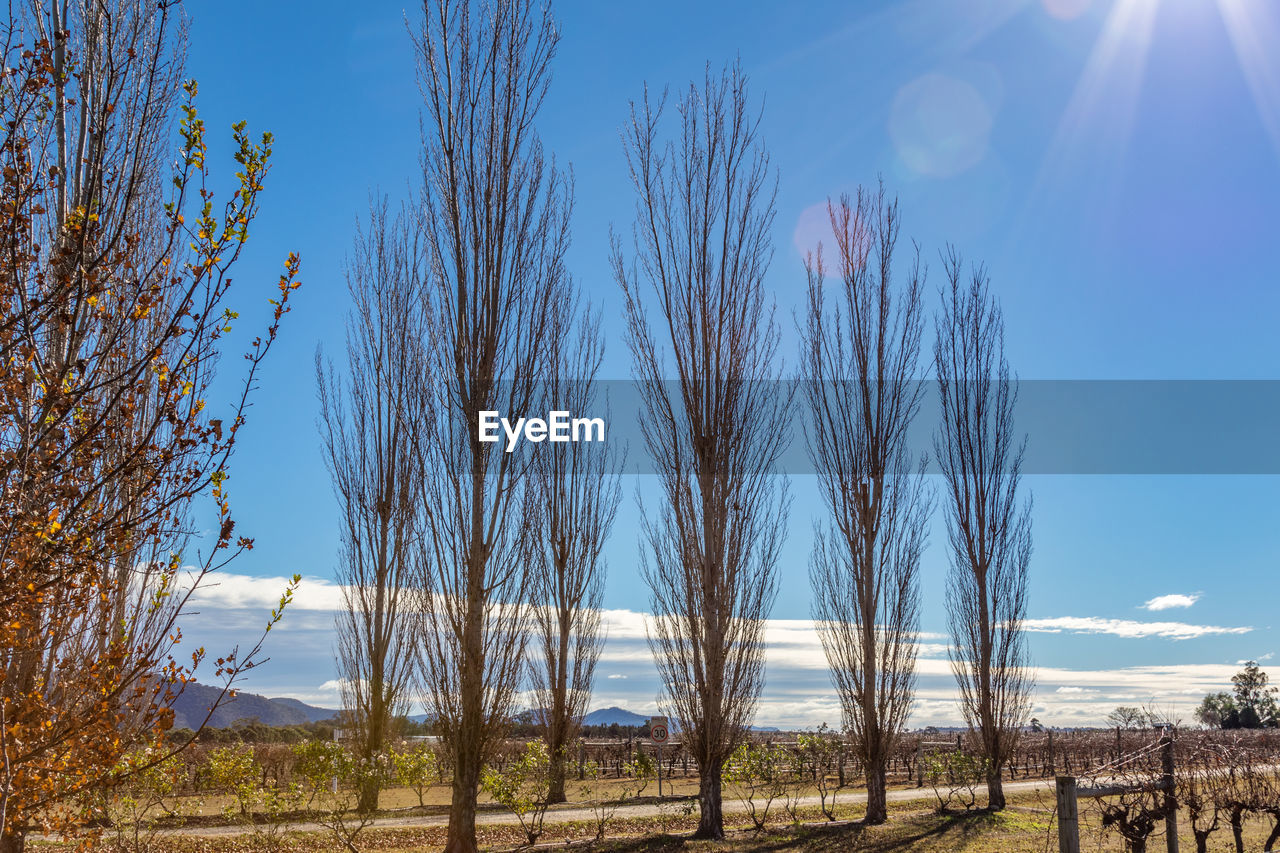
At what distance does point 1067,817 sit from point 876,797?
29.0 ft

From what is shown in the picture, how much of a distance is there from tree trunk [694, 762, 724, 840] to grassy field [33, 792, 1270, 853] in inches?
9.7

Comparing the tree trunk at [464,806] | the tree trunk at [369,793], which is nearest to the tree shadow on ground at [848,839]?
the tree trunk at [464,806]

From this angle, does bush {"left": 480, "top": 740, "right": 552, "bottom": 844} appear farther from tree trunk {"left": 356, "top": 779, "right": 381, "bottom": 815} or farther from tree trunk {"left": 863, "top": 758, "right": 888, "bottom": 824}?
tree trunk {"left": 863, "top": 758, "right": 888, "bottom": 824}

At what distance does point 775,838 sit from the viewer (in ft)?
38.8

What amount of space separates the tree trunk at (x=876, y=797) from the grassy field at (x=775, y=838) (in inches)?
9.1

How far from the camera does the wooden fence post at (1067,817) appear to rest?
5848 millimetres

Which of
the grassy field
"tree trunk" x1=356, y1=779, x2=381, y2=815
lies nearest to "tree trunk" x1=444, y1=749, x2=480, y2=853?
the grassy field

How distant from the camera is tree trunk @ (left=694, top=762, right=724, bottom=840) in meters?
11.4

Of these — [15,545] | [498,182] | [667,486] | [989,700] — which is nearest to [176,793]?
[667,486]

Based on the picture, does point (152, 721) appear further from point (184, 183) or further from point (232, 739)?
point (232, 739)

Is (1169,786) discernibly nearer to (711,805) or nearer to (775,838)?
(775,838)

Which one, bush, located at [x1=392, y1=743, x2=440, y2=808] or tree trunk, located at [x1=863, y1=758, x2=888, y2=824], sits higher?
bush, located at [x1=392, y1=743, x2=440, y2=808]

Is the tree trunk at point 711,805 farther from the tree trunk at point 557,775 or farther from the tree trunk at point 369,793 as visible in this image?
the tree trunk at point 369,793

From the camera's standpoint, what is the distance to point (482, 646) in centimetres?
925
